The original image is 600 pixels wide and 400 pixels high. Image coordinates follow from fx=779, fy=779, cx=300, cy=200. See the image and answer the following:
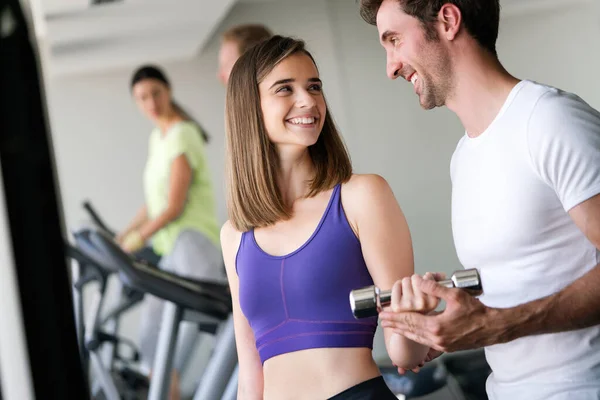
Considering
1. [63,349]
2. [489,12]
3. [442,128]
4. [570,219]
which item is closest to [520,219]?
[570,219]

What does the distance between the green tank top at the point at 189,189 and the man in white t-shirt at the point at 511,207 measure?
1.92 meters

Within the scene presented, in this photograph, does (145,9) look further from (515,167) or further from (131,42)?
(515,167)

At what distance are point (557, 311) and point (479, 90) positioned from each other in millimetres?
378

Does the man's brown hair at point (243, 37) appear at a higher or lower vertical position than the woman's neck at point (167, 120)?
higher

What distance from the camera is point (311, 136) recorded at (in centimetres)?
137

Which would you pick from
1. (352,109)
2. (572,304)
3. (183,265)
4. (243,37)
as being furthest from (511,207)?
(352,109)

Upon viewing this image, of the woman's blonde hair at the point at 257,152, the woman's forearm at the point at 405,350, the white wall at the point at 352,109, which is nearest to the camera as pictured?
the woman's forearm at the point at 405,350

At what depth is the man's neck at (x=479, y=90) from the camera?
120 centimetres

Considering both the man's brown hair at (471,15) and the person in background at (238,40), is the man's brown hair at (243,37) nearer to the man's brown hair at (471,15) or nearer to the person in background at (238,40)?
the person in background at (238,40)

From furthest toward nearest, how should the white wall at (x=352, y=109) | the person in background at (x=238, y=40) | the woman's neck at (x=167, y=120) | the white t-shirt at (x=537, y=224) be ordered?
1. the white wall at (x=352, y=109)
2. the woman's neck at (x=167, y=120)
3. the person in background at (x=238, y=40)
4. the white t-shirt at (x=537, y=224)

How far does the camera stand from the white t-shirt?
3.40ft

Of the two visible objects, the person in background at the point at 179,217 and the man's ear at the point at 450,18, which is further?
the person in background at the point at 179,217

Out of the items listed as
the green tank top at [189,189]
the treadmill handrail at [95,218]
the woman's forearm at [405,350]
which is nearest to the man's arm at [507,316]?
the woman's forearm at [405,350]

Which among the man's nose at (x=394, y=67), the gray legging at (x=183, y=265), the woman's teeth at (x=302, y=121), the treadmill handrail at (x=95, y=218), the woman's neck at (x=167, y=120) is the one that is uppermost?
the man's nose at (x=394, y=67)
